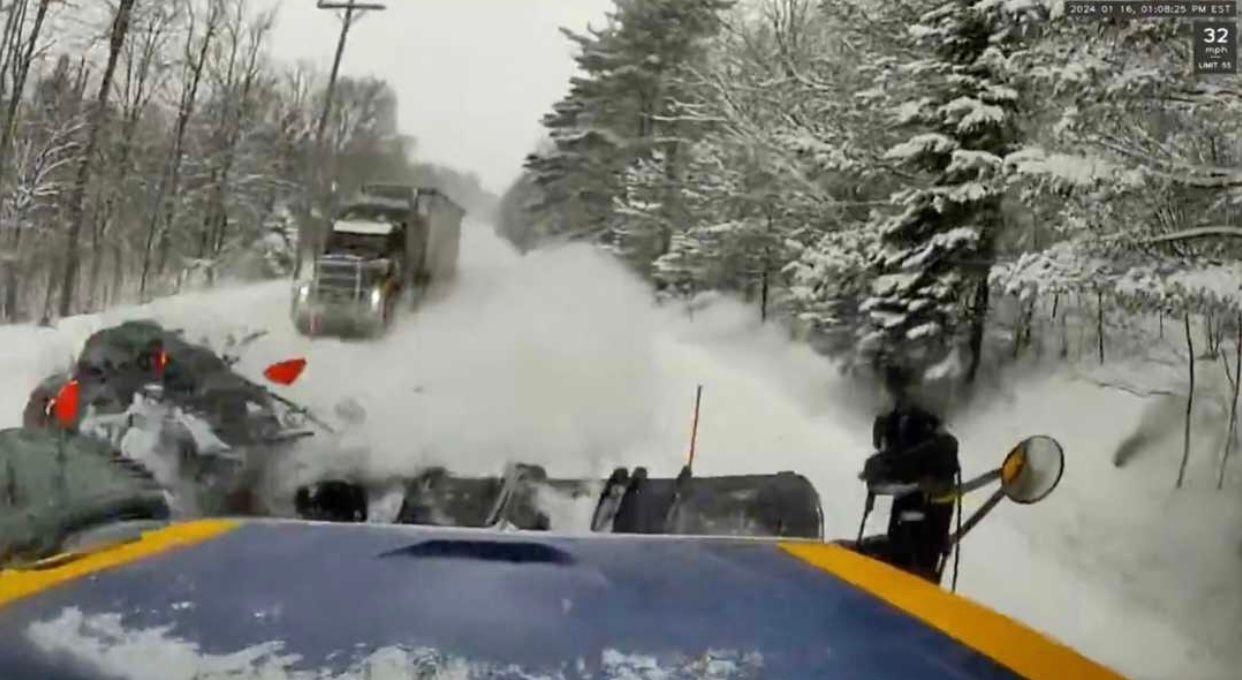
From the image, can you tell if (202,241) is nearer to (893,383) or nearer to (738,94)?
(738,94)

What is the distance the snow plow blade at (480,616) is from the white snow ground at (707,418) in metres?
0.22

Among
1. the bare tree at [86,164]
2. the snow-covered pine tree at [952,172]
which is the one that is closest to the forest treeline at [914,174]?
the snow-covered pine tree at [952,172]

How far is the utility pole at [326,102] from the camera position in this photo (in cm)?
134

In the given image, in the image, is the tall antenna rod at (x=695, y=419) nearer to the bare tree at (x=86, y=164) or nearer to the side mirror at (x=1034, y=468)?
the side mirror at (x=1034, y=468)

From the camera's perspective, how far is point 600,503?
53.3 inches

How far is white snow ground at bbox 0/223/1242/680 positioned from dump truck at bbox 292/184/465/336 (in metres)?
0.02

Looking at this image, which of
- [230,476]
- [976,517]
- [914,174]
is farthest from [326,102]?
[976,517]

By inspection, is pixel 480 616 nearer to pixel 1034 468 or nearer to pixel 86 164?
pixel 1034 468

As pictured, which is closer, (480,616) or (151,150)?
(480,616)

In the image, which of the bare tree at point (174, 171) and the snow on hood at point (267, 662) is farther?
the bare tree at point (174, 171)

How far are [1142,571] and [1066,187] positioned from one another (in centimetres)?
47

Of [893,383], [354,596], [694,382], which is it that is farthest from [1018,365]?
[354,596]

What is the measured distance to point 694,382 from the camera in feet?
4.68

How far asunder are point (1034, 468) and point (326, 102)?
969 millimetres
